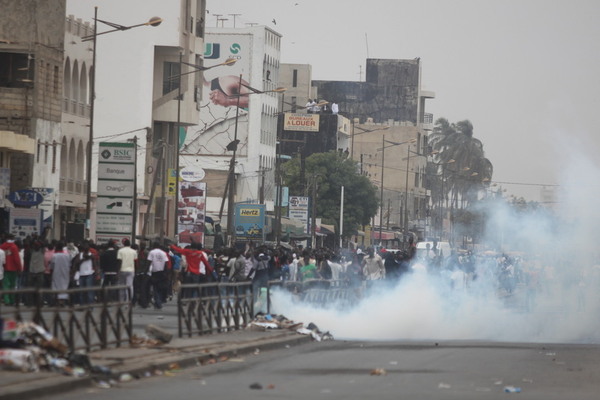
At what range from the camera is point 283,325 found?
2605 centimetres

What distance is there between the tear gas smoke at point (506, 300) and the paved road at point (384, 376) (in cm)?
588

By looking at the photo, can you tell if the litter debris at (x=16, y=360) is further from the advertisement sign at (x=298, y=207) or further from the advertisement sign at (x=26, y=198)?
the advertisement sign at (x=298, y=207)

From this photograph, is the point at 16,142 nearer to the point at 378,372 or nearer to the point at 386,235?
the point at 378,372

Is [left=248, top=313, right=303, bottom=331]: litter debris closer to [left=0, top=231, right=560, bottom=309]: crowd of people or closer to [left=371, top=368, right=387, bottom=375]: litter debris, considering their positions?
[left=0, top=231, right=560, bottom=309]: crowd of people

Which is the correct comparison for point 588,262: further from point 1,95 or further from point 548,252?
point 1,95

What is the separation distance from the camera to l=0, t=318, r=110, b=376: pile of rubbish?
14.8 meters

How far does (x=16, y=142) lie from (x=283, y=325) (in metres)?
22.1

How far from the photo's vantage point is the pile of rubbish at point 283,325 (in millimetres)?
25500

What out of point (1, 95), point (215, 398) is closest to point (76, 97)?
point (1, 95)

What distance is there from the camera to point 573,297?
37.0 m

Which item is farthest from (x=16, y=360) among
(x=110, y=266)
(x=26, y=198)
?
(x=26, y=198)

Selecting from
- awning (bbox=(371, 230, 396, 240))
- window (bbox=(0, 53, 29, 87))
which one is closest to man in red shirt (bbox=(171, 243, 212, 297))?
window (bbox=(0, 53, 29, 87))

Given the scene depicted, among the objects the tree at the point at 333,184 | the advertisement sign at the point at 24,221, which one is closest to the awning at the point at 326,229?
the tree at the point at 333,184

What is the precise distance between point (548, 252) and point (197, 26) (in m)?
39.3
